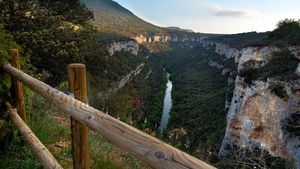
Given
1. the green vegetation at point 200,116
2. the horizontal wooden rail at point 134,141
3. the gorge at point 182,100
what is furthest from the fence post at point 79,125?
the green vegetation at point 200,116

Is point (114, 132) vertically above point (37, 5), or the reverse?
point (37, 5)

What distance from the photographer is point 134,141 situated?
1.62 meters

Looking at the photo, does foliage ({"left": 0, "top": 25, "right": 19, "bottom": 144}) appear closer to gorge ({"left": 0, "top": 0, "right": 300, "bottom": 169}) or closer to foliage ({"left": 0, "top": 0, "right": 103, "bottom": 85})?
gorge ({"left": 0, "top": 0, "right": 300, "bottom": 169})

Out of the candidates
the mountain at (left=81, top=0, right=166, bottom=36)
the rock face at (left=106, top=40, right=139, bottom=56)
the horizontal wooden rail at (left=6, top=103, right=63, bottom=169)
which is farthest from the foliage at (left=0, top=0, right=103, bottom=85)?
the mountain at (left=81, top=0, right=166, bottom=36)

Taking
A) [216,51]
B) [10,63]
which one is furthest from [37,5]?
[216,51]

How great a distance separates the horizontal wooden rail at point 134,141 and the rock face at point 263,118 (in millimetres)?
22910

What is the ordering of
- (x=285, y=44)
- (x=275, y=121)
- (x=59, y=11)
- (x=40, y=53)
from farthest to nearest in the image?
(x=285, y=44) < (x=275, y=121) < (x=59, y=11) < (x=40, y=53)

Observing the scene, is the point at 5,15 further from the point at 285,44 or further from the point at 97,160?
the point at 285,44

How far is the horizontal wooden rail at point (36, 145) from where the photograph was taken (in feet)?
8.79

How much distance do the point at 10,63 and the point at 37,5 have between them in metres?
13.2

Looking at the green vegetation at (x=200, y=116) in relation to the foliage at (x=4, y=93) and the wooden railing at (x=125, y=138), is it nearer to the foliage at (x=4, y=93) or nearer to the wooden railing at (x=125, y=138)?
the foliage at (x=4, y=93)

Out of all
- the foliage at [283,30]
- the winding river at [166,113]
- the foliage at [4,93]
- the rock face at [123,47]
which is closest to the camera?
the foliage at [4,93]

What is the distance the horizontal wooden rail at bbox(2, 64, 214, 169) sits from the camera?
54.2 inches

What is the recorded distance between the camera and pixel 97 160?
4145 millimetres
